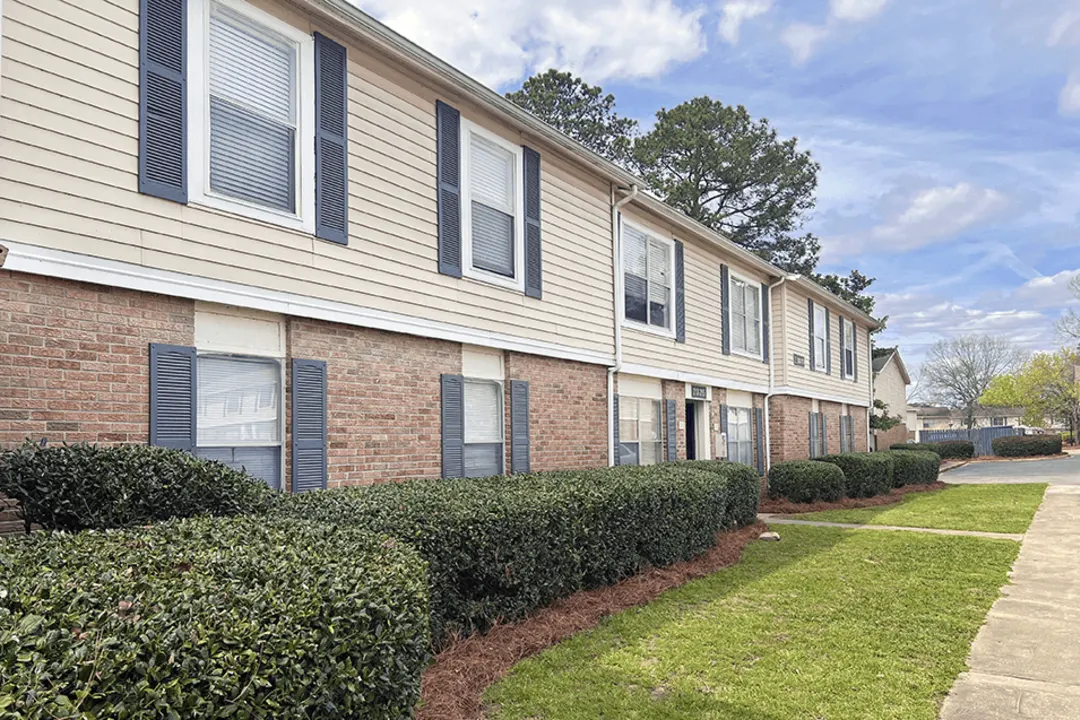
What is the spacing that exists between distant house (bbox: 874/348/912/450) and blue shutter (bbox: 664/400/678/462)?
87.6ft

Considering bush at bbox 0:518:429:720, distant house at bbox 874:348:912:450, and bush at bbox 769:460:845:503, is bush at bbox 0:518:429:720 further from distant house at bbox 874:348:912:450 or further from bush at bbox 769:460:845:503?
distant house at bbox 874:348:912:450

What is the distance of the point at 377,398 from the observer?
802cm

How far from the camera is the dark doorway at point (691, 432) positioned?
16244 mm

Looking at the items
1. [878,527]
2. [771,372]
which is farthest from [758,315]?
[878,527]

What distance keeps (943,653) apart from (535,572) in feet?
10.0

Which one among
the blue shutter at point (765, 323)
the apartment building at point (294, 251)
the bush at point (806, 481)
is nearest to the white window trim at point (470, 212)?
the apartment building at point (294, 251)

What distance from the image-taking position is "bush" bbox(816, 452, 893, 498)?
17.6 meters

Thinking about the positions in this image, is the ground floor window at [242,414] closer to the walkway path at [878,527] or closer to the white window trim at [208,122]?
the white window trim at [208,122]

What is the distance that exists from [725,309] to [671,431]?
387 centimetres

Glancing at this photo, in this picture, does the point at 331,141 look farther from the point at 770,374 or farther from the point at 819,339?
the point at 819,339

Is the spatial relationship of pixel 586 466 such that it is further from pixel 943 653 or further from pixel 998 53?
pixel 998 53

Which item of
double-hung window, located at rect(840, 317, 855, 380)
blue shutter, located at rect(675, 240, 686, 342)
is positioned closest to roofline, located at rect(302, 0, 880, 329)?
blue shutter, located at rect(675, 240, 686, 342)

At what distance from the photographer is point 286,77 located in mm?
7289

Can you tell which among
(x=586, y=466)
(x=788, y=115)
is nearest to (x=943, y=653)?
(x=586, y=466)
